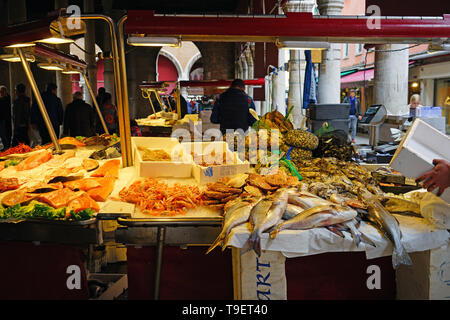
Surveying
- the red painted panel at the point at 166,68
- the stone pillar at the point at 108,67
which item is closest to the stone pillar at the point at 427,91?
the stone pillar at the point at 108,67

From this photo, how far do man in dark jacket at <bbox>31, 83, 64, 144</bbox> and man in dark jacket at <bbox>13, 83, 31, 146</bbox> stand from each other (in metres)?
0.74

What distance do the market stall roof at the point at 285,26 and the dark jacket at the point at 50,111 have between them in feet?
23.0

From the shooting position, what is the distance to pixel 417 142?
2.93m

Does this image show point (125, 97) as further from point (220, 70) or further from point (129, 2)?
point (220, 70)

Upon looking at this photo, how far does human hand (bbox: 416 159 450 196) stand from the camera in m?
2.66

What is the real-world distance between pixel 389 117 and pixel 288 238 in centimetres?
658

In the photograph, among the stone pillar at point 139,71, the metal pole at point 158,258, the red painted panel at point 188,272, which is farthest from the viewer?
the stone pillar at point 139,71

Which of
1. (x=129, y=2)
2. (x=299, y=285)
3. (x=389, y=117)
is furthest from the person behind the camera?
(x=129, y=2)

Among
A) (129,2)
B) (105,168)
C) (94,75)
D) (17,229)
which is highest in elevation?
(129,2)

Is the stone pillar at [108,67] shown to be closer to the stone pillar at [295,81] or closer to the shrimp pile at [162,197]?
the stone pillar at [295,81]

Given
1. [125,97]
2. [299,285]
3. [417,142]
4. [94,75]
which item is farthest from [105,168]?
[94,75]

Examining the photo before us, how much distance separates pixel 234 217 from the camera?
2.71 meters

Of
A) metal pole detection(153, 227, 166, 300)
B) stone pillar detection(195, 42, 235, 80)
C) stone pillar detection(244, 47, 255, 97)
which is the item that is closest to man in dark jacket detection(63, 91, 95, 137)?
metal pole detection(153, 227, 166, 300)

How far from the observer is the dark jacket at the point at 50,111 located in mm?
9633
